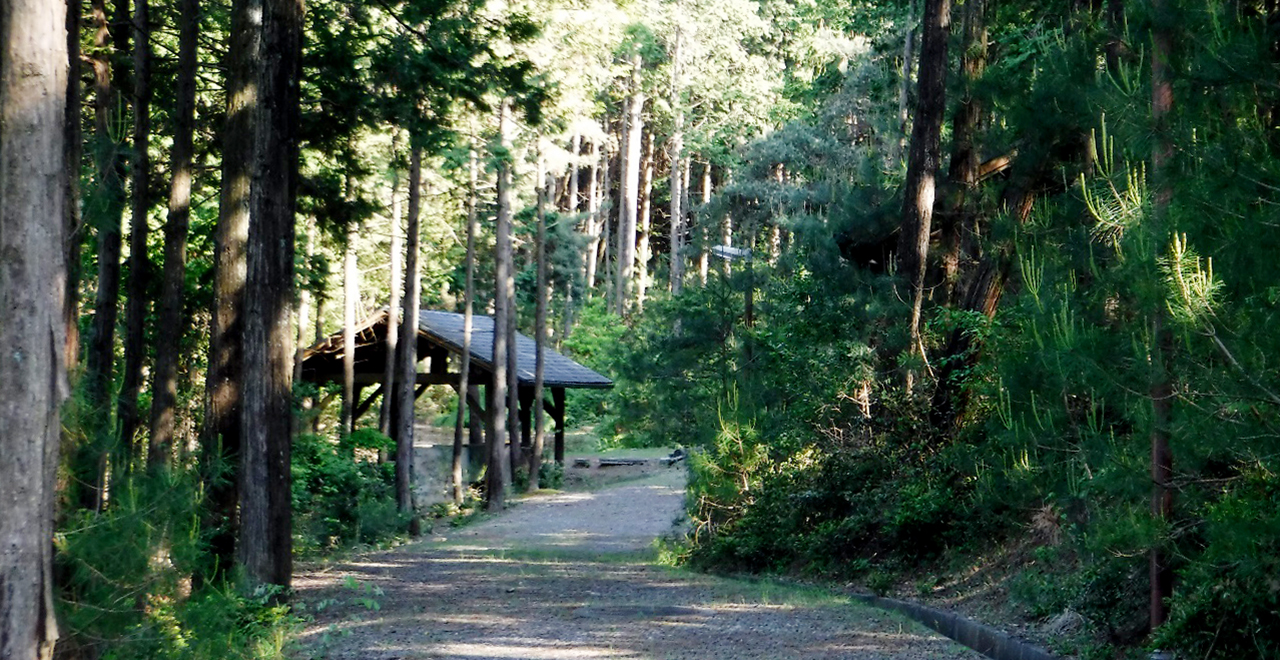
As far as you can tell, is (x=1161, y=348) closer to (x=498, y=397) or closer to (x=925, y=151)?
(x=925, y=151)

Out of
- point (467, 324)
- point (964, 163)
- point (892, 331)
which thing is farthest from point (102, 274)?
point (467, 324)

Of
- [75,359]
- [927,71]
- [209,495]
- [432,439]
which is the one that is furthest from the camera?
[432,439]

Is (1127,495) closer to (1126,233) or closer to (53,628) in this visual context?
(1126,233)

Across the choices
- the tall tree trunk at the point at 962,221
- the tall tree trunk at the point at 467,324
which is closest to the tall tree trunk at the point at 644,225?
the tall tree trunk at the point at 467,324

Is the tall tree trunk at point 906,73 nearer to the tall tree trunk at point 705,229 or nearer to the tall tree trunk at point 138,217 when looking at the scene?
the tall tree trunk at point 705,229

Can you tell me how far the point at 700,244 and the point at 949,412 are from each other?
18.6m

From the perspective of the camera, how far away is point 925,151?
15.7 meters

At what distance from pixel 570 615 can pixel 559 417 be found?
81.9 ft

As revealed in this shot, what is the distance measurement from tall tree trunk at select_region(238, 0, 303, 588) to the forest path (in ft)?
3.76

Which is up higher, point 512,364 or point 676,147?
point 676,147

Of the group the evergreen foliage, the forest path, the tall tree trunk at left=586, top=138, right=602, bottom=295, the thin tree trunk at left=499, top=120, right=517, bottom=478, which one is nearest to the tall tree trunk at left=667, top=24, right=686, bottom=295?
the tall tree trunk at left=586, top=138, right=602, bottom=295

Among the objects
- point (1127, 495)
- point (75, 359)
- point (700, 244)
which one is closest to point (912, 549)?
point (1127, 495)

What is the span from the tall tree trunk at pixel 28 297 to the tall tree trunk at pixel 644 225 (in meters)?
45.8

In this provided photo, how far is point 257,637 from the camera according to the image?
9.77 metres
